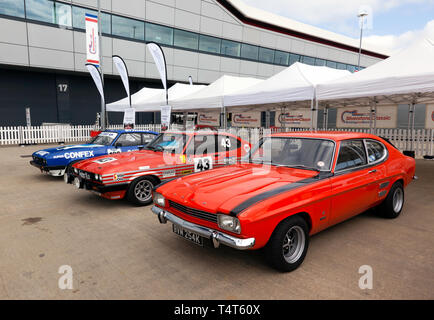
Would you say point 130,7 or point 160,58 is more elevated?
point 130,7

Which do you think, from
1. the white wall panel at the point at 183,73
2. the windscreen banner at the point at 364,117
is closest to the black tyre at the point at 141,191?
the windscreen banner at the point at 364,117

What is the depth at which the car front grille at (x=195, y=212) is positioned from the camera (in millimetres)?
2860

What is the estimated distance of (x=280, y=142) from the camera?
162 inches

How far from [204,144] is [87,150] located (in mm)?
3344

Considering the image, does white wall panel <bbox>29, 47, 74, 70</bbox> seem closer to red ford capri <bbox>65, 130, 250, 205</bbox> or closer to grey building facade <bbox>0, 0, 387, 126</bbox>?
grey building facade <bbox>0, 0, 387, 126</bbox>

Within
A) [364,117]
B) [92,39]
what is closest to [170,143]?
[364,117]

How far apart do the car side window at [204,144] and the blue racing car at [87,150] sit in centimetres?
212

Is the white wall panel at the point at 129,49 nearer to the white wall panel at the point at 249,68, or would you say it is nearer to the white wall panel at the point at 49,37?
the white wall panel at the point at 49,37

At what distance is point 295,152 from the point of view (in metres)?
3.89

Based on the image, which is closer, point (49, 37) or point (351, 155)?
point (351, 155)

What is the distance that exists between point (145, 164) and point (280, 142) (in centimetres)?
256

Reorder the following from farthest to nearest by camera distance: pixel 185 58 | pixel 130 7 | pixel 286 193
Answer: pixel 185 58, pixel 130 7, pixel 286 193

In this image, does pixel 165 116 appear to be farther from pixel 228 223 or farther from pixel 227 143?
pixel 228 223
